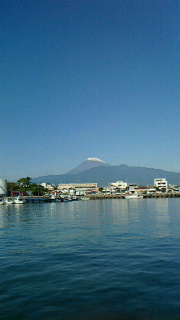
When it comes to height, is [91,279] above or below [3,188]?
below

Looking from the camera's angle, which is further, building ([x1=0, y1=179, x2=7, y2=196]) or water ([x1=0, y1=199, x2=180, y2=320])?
building ([x1=0, y1=179, x2=7, y2=196])

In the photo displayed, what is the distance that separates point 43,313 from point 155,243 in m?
→ 11.5

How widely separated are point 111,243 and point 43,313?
10.8m

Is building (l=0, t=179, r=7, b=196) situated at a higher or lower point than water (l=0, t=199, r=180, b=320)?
higher

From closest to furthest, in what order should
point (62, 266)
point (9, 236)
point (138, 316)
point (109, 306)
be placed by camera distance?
point (138, 316)
point (109, 306)
point (62, 266)
point (9, 236)

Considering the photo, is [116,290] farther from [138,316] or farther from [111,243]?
[111,243]

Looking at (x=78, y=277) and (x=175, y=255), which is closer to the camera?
(x=78, y=277)

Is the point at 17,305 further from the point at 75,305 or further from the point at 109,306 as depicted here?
the point at 109,306

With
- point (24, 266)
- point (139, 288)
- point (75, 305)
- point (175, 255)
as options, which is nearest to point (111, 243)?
point (175, 255)

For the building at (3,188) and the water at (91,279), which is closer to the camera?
the water at (91,279)

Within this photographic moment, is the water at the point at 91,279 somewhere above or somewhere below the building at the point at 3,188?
below

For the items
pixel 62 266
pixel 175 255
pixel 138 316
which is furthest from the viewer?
pixel 175 255

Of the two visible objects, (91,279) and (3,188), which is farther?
(3,188)

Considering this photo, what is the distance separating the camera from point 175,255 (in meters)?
14.4
